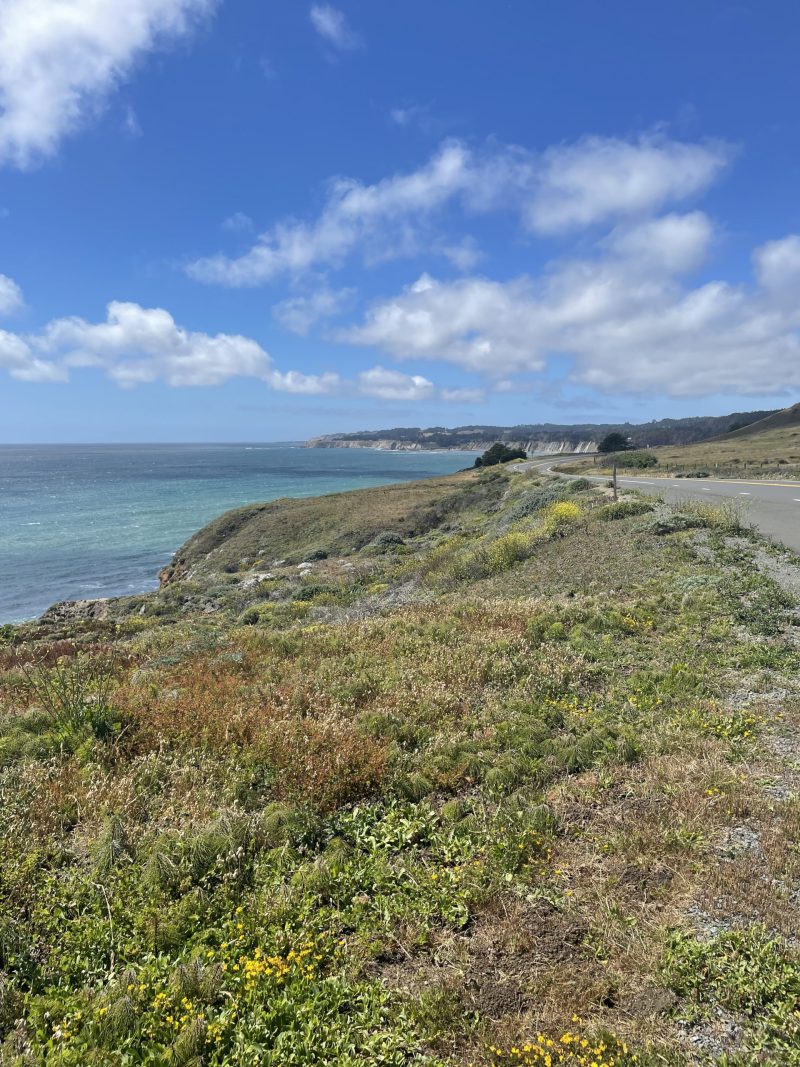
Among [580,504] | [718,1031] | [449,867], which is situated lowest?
[449,867]

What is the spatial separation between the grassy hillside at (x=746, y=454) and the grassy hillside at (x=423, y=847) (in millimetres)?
34646

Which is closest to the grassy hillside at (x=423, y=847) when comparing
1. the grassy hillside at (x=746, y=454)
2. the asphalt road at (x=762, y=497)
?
the asphalt road at (x=762, y=497)

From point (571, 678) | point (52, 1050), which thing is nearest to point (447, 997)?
point (52, 1050)

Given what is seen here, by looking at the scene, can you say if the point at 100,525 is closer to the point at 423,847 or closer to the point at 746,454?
the point at 423,847

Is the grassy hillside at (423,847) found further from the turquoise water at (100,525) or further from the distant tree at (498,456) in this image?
the distant tree at (498,456)

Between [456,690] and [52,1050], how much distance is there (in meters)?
6.61

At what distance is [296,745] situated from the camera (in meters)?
7.36

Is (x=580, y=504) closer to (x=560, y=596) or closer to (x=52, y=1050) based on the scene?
(x=560, y=596)

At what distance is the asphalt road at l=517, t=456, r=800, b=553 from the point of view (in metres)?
17.3

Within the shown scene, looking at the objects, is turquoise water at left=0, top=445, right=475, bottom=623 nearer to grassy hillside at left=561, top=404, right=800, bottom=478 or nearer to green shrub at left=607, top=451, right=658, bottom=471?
grassy hillside at left=561, top=404, right=800, bottom=478

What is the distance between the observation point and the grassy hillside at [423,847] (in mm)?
3643

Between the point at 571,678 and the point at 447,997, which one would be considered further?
the point at 571,678

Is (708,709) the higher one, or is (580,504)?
(580,504)

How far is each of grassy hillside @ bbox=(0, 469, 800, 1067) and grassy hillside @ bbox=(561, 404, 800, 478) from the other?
34646 mm
